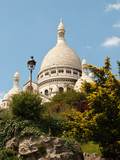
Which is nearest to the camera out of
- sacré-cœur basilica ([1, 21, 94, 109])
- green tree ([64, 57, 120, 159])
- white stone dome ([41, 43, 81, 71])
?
green tree ([64, 57, 120, 159])

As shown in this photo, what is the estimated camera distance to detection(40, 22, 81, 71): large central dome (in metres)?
85.5

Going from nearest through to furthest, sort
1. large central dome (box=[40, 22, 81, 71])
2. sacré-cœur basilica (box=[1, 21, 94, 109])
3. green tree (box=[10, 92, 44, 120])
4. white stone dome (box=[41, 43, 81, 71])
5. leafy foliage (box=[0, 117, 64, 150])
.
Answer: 1. leafy foliage (box=[0, 117, 64, 150])
2. green tree (box=[10, 92, 44, 120])
3. sacré-cœur basilica (box=[1, 21, 94, 109])
4. white stone dome (box=[41, 43, 81, 71])
5. large central dome (box=[40, 22, 81, 71])

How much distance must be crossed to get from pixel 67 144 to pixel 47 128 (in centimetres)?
419

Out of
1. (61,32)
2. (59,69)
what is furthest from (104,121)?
(61,32)

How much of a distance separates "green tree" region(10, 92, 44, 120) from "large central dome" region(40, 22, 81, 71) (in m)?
61.1

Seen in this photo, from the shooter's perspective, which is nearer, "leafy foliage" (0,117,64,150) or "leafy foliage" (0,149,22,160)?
"leafy foliage" (0,149,22,160)

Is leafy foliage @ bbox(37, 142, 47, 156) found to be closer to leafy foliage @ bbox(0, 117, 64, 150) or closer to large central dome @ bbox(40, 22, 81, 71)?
leafy foliage @ bbox(0, 117, 64, 150)

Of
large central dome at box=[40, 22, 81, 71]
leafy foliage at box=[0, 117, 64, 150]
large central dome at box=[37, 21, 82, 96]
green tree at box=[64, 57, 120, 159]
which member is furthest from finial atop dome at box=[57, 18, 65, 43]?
green tree at box=[64, 57, 120, 159]

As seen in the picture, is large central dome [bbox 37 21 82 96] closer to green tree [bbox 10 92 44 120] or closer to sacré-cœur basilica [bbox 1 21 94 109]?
sacré-cœur basilica [bbox 1 21 94 109]

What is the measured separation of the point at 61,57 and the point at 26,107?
63871 millimetres

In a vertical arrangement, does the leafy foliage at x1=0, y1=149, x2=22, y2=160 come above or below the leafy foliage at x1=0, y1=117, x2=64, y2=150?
below

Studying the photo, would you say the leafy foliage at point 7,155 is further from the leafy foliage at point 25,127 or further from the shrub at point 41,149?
the shrub at point 41,149

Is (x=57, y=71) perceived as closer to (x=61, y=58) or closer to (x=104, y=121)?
(x=61, y=58)

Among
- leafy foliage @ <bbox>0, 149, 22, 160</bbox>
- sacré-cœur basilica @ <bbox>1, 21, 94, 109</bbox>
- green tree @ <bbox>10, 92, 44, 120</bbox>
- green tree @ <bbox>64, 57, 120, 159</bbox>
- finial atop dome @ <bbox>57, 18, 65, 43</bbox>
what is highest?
finial atop dome @ <bbox>57, 18, 65, 43</bbox>
